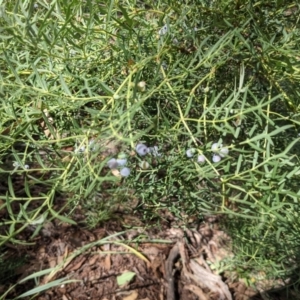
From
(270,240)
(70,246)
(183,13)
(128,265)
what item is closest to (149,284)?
(128,265)

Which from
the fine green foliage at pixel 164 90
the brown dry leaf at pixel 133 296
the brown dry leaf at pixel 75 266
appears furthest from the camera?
the brown dry leaf at pixel 75 266

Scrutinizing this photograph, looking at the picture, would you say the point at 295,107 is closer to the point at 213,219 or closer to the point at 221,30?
the point at 221,30

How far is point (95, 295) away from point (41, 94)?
1115mm

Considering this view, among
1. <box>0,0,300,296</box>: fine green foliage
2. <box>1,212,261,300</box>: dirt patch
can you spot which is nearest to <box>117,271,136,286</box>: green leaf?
<box>1,212,261,300</box>: dirt patch

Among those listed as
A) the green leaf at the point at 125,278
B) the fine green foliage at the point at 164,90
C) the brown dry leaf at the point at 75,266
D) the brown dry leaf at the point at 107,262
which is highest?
the fine green foliage at the point at 164,90

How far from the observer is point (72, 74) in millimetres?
1029

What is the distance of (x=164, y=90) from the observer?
3.20ft

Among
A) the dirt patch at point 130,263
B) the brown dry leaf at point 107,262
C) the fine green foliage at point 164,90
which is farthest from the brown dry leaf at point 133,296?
the fine green foliage at point 164,90

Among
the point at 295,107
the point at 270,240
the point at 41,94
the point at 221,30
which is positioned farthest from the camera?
the point at 270,240

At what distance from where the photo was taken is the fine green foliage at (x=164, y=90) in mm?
922

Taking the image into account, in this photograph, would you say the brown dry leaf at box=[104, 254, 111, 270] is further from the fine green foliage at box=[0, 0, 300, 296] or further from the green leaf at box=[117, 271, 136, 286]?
the fine green foliage at box=[0, 0, 300, 296]

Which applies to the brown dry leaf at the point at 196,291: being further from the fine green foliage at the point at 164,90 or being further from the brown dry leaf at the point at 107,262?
the fine green foliage at the point at 164,90

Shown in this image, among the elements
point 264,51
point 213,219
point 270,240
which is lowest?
point 213,219

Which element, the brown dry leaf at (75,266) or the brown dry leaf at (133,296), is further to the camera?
the brown dry leaf at (75,266)
